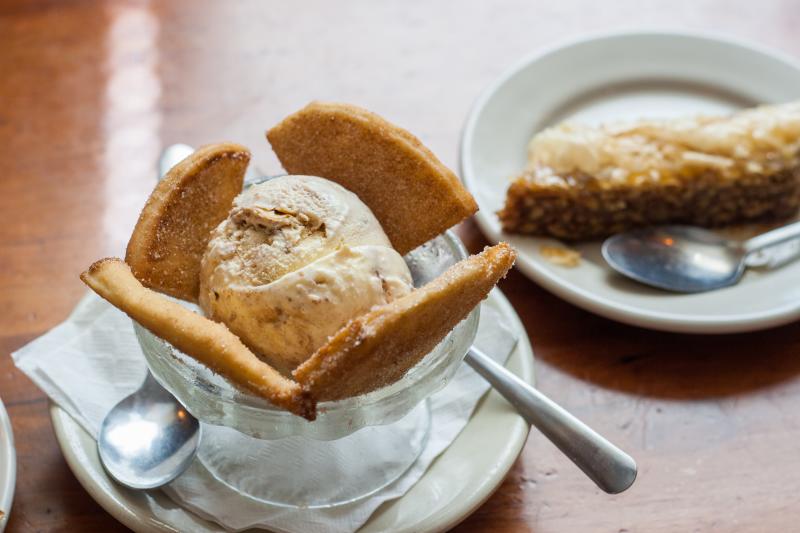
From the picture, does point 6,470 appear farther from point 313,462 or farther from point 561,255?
point 561,255

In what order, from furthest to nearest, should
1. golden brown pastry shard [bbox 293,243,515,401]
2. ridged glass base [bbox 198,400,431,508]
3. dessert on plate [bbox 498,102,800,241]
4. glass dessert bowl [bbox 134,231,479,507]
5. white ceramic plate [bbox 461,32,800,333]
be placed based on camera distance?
dessert on plate [bbox 498,102,800,241] → white ceramic plate [bbox 461,32,800,333] → ridged glass base [bbox 198,400,431,508] → glass dessert bowl [bbox 134,231,479,507] → golden brown pastry shard [bbox 293,243,515,401]

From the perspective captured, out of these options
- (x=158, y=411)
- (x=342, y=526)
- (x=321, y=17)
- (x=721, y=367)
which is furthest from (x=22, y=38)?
(x=721, y=367)

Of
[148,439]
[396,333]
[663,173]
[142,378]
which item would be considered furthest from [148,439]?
[663,173]

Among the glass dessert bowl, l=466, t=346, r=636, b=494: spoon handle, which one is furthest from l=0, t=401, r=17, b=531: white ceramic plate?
l=466, t=346, r=636, b=494: spoon handle

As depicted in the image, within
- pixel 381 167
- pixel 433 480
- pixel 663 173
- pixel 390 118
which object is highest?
pixel 381 167

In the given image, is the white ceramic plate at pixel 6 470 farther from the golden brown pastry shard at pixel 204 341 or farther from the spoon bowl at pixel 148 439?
the golden brown pastry shard at pixel 204 341

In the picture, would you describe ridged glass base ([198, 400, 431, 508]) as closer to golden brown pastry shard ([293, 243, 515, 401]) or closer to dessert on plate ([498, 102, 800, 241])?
golden brown pastry shard ([293, 243, 515, 401])

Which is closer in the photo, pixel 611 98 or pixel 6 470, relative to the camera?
pixel 6 470

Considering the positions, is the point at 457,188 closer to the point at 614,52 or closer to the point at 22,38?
the point at 614,52
